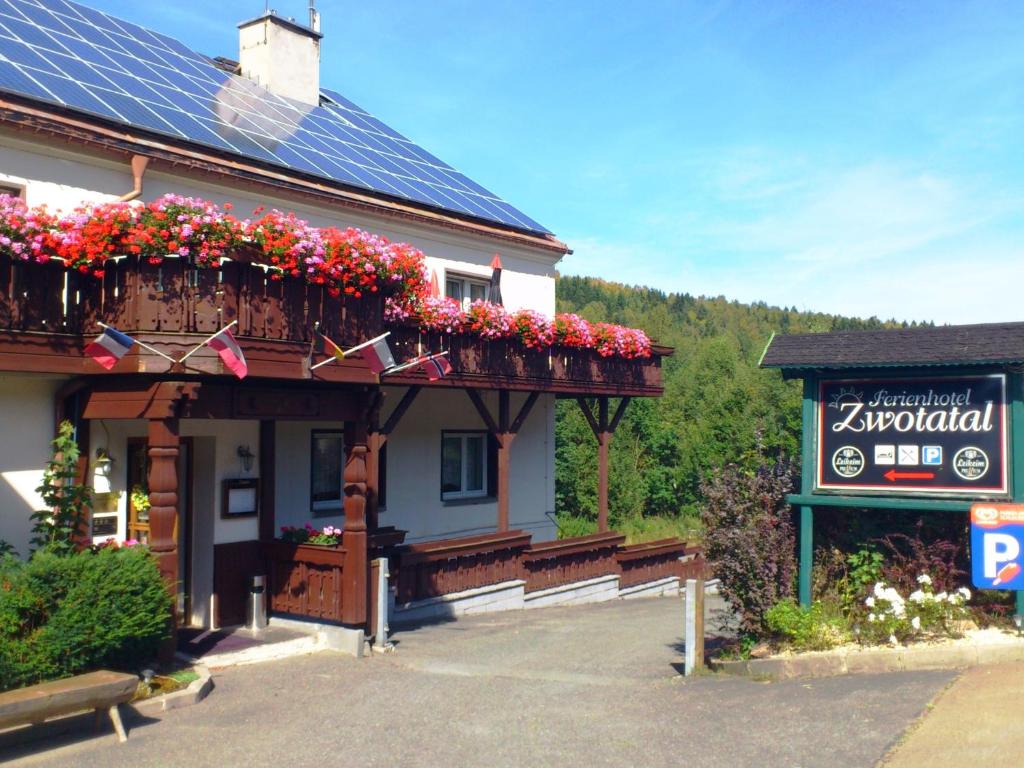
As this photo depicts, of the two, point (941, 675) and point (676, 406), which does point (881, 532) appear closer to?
point (941, 675)

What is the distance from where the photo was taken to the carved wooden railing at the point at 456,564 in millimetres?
14570

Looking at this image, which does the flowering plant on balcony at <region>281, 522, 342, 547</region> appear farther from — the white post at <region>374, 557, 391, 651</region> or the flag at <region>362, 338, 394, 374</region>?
the flag at <region>362, 338, 394, 374</region>

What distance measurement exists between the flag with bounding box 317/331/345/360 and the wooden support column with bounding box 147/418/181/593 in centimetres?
178

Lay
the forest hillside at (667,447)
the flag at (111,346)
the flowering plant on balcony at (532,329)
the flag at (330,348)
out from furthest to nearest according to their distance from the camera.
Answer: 1. the forest hillside at (667,447)
2. the flowering plant on balcony at (532,329)
3. the flag at (330,348)
4. the flag at (111,346)

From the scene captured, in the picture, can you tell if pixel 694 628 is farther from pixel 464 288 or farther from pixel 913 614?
pixel 464 288

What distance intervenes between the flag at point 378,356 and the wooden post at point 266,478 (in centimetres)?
216

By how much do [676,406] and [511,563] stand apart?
1532 inches

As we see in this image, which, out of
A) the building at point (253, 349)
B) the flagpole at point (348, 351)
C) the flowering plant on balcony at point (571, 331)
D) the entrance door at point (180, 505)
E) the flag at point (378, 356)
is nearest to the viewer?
the building at point (253, 349)

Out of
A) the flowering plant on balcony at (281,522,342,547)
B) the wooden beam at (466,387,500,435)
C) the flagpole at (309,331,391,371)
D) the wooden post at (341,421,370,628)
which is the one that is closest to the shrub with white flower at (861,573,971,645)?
the wooden post at (341,421,370,628)

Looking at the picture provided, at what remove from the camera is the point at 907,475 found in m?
10.8

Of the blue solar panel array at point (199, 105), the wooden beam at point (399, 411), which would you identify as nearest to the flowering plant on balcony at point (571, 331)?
the blue solar panel array at point (199, 105)

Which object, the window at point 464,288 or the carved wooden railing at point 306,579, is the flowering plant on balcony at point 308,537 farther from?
the window at point 464,288

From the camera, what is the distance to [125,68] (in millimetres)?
15875

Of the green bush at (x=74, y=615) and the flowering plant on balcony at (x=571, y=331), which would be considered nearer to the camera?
the green bush at (x=74, y=615)
